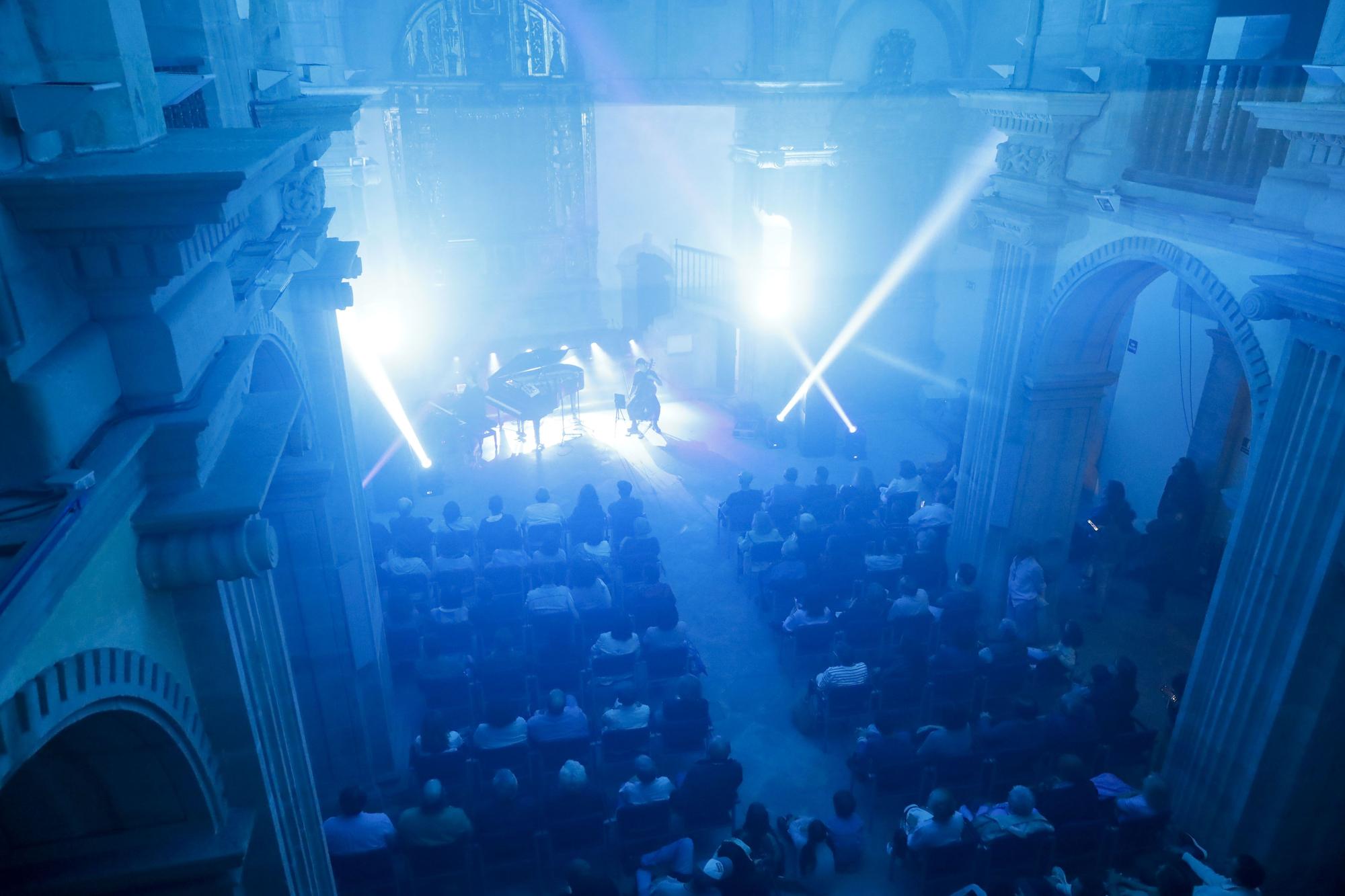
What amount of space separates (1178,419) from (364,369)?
454 inches

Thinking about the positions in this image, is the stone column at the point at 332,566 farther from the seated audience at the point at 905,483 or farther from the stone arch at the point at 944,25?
the stone arch at the point at 944,25

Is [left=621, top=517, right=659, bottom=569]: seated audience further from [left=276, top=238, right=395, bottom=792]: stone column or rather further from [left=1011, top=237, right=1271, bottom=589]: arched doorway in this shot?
[left=1011, top=237, right=1271, bottom=589]: arched doorway

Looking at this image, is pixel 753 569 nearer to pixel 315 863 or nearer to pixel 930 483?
pixel 930 483

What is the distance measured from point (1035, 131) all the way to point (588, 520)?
6.42m

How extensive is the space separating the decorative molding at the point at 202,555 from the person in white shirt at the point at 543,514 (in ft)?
22.7

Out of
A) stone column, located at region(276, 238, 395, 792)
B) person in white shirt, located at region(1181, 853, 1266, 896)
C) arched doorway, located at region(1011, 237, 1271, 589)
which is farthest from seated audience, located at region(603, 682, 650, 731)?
arched doorway, located at region(1011, 237, 1271, 589)

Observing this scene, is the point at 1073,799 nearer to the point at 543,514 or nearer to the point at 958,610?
the point at 958,610

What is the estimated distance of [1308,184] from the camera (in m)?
5.98

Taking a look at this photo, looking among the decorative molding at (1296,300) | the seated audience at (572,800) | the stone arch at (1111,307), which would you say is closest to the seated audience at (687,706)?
the seated audience at (572,800)

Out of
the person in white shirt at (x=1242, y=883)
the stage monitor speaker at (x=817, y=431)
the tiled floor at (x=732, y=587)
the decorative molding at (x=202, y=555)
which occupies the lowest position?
the tiled floor at (x=732, y=587)

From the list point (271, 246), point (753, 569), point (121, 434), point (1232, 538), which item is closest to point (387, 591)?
point (753, 569)

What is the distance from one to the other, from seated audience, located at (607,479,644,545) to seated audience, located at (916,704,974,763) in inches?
177

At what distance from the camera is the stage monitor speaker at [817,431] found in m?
15.0

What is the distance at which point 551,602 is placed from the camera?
8.92 m
